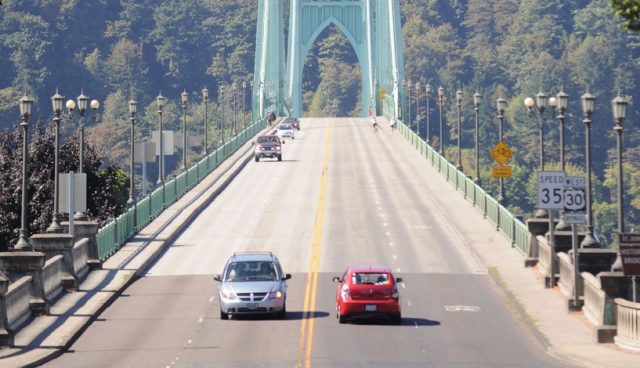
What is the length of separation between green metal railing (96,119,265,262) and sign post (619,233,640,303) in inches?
897

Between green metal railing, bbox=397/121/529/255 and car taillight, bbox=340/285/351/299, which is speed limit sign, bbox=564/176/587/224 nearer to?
car taillight, bbox=340/285/351/299

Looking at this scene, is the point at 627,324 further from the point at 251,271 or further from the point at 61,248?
the point at 61,248

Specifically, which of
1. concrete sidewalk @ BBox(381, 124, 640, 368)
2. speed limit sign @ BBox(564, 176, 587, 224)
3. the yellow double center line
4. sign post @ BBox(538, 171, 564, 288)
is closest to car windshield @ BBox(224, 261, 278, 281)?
the yellow double center line

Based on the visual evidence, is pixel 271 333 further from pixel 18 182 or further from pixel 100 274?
pixel 18 182

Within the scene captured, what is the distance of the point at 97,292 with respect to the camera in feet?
157

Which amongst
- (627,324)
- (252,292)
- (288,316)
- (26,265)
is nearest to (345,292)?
(288,316)

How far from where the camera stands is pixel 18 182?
7544 cm

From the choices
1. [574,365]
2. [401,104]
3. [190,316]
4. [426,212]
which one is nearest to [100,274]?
[190,316]

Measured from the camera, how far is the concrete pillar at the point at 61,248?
47.4 metres

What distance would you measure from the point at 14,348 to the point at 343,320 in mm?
8911

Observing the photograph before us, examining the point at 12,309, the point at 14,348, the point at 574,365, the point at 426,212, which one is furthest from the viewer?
the point at 426,212

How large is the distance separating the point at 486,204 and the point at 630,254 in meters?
34.4

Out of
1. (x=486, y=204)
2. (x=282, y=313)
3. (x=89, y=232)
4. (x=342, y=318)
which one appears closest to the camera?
(x=342, y=318)

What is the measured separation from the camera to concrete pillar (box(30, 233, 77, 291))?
47.4 m
